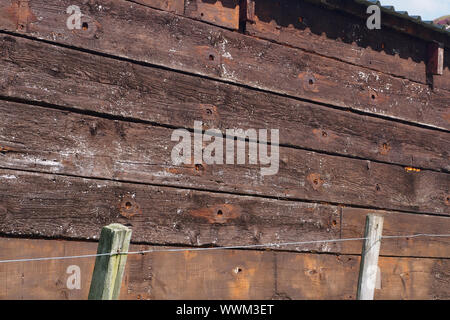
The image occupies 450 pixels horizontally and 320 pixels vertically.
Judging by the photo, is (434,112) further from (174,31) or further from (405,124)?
(174,31)

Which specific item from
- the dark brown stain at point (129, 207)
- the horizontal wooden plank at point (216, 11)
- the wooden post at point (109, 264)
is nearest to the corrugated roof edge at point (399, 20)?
the horizontal wooden plank at point (216, 11)

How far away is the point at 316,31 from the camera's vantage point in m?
5.07

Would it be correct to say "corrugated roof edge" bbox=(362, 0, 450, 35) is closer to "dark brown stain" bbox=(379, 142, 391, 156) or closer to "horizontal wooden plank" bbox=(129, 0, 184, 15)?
"dark brown stain" bbox=(379, 142, 391, 156)

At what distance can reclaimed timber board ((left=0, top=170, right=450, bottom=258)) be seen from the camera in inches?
141

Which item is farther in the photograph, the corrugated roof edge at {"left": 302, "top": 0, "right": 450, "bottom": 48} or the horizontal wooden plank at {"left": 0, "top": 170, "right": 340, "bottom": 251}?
the corrugated roof edge at {"left": 302, "top": 0, "right": 450, "bottom": 48}

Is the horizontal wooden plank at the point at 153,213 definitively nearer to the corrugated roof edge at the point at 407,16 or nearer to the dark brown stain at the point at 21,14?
the dark brown stain at the point at 21,14

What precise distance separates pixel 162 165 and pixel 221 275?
3.05 ft

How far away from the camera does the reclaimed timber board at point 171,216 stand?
11.8ft

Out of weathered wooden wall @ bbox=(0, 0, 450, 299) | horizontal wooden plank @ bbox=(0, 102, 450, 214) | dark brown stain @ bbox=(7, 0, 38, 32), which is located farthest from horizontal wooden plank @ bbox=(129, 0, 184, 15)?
horizontal wooden plank @ bbox=(0, 102, 450, 214)

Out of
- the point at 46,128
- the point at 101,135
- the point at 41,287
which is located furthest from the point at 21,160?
the point at 41,287

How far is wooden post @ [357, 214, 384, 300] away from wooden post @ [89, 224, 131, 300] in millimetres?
1977

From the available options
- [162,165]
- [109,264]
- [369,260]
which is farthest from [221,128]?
[109,264]

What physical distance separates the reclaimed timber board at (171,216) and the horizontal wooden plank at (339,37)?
136 centimetres

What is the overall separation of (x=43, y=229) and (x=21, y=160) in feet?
1.46
